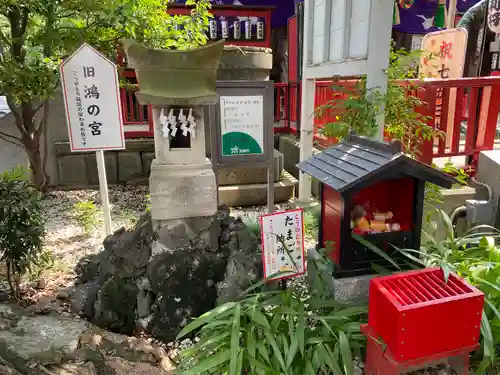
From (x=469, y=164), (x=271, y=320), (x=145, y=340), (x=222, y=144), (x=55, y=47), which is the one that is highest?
(x=55, y=47)

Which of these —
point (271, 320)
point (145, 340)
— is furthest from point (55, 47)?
point (271, 320)

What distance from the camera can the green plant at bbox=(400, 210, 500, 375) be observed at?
7.33ft

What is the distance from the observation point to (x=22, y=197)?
3.14 meters

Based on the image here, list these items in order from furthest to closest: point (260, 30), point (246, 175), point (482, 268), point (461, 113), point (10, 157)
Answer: point (260, 30) → point (10, 157) → point (246, 175) → point (461, 113) → point (482, 268)

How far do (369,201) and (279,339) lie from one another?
1.17 metres

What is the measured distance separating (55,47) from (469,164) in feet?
18.7

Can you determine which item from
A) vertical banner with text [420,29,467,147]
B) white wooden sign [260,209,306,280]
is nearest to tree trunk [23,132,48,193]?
white wooden sign [260,209,306,280]

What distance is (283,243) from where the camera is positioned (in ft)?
9.04

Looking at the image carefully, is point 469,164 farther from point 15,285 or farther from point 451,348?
point 15,285

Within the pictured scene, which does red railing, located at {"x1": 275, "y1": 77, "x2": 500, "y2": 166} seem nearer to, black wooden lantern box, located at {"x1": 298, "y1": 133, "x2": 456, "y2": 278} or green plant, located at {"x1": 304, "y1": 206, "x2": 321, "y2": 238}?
green plant, located at {"x1": 304, "y1": 206, "x2": 321, "y2": 238}

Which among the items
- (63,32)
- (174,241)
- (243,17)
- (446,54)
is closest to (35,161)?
(63,32)

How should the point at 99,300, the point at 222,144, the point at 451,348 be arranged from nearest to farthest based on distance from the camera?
the point at 451,348 → the point at 99,300 → the point at 222,144

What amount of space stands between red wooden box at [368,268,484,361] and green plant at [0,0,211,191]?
398cm

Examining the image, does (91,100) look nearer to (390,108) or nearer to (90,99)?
(90,99)
